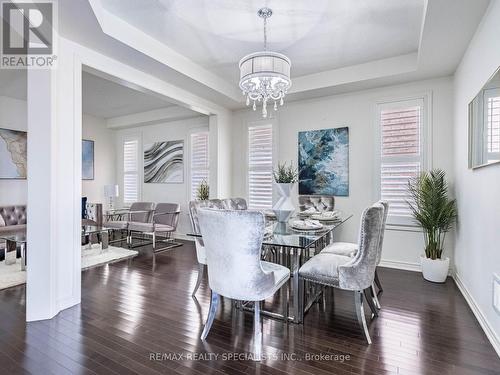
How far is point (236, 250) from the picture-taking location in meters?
1.94

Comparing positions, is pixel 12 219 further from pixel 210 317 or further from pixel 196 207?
pixel 210 317

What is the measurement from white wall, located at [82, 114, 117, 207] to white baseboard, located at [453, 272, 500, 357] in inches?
292

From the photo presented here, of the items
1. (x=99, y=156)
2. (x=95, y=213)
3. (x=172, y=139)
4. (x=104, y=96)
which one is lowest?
(x=95, y=213)

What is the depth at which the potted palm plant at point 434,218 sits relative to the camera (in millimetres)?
3402

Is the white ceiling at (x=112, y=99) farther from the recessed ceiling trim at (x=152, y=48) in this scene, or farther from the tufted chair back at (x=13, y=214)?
the tufted chair back at (x=13, y=214)

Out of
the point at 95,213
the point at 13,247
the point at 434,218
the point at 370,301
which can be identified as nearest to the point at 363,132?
the point at 434,218

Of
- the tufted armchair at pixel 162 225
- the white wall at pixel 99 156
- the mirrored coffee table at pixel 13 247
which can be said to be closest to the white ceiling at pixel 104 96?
the white wall at pixel 99 156

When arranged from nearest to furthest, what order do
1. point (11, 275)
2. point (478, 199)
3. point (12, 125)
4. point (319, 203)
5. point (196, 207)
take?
point (478, 199)
point (196, 207)
point (11, 275)
point (319, 203)
point (12, 125)

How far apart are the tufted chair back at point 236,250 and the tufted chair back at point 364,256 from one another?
2.01 feet

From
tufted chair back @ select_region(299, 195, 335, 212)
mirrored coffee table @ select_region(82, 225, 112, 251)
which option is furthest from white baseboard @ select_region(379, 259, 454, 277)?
mirrored coffee table @ select_region(82, 225, 112, 251)

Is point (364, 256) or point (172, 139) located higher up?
point (172, 139)

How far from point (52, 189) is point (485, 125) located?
388 centimetres

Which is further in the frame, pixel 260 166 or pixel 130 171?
pixel 130 171

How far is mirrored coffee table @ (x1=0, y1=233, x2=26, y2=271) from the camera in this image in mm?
3809
